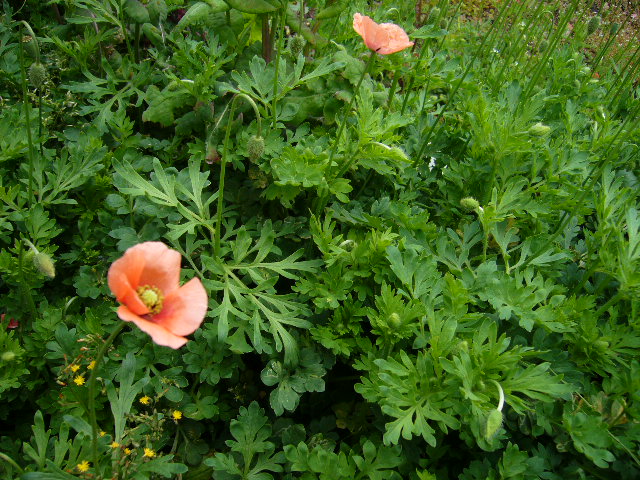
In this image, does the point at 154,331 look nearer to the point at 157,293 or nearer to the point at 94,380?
the point at 157,293

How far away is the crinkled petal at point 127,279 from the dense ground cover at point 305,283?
0.06 m

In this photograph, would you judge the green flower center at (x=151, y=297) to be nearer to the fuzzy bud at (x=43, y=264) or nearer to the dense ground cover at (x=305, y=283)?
the dense ground cover at (x=305, y=283)

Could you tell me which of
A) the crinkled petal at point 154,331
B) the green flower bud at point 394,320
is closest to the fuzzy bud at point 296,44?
the green flower bud at point 394,320

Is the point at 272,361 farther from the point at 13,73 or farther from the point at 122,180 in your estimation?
the point at 13,73

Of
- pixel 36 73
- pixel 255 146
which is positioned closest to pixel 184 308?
pixel 255 146

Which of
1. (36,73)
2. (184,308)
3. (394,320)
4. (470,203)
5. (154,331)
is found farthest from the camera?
(470,203)

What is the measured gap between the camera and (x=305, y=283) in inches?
64.9

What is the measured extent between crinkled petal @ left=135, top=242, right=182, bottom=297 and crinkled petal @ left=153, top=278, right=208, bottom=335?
3 centimetres

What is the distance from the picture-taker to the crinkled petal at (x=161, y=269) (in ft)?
3.43

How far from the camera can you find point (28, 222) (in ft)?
5.46

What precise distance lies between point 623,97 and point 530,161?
3.22 ft

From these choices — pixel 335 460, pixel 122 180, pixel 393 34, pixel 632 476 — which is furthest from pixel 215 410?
pixel 393 34

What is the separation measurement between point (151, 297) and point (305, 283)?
70 cm

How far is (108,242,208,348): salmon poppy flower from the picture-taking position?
0.93 meters
